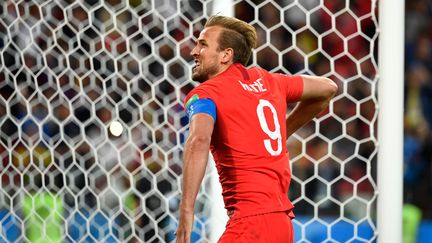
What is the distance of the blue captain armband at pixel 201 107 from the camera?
1.74 m

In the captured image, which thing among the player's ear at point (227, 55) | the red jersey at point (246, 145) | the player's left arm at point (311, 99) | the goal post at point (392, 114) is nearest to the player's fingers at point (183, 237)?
the red jersey at point (246, 145)

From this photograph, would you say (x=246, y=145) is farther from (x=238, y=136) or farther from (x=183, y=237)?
(x=183, y=237)

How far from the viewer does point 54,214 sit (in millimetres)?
2883

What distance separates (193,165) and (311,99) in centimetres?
51

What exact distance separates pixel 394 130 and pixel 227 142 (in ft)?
2.62

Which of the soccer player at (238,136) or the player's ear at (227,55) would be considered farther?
the player's ear at (227,55)

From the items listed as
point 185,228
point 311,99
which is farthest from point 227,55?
point 185,228

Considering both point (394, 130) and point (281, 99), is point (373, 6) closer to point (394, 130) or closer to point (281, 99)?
point (394, 130)

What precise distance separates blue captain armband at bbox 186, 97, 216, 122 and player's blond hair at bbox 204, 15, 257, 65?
0.19 meters

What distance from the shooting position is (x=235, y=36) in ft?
6.29

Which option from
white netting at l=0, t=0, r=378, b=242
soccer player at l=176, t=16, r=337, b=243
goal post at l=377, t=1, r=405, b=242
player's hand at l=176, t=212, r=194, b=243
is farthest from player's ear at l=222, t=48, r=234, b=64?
white netting at l=0, t=0, r=378, b=242

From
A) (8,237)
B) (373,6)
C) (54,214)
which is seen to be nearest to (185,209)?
(373,6)

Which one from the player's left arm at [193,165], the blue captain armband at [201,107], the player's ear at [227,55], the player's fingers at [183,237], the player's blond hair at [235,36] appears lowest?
the player's fingers at [183,237]

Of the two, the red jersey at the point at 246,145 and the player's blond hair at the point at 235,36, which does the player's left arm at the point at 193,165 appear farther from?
the player's blond hair at the point at 235,36
